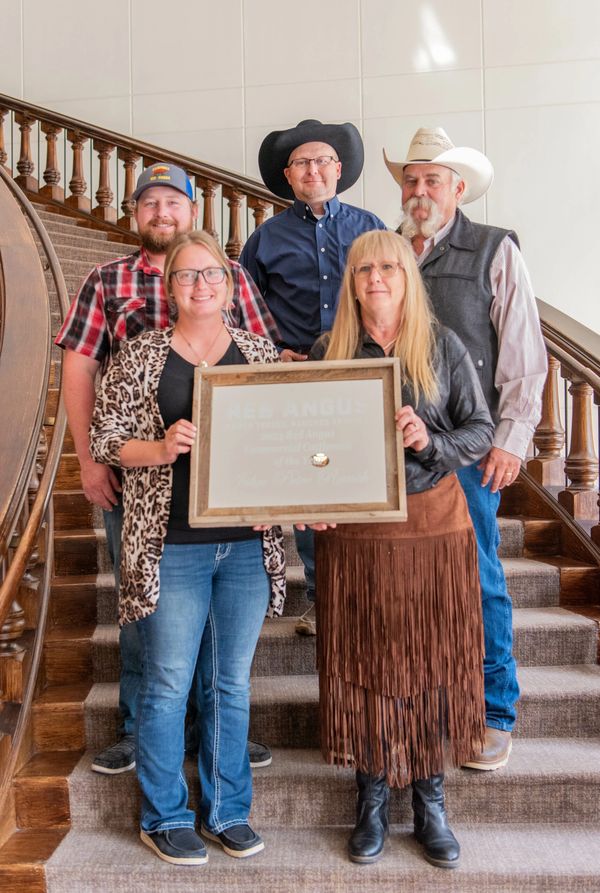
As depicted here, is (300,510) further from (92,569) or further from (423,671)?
(92,569)

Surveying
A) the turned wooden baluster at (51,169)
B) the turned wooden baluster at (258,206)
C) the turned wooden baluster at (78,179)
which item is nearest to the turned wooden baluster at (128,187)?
the turned wooden baluster at (78,179)

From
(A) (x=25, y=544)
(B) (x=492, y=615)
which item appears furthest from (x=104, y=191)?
(B) (x=492, y=615)

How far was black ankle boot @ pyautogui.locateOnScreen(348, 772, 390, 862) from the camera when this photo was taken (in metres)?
1.85

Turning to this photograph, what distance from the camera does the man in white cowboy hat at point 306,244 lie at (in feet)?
7.67

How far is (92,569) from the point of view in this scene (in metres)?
2.75

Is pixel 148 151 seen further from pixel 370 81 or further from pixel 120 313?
pixel 120 313

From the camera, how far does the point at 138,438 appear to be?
1800 mm

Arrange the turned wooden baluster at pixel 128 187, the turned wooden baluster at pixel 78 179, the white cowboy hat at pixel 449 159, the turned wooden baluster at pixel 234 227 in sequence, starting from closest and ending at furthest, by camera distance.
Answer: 1. the white cowboy hat at pixel 449 159
2. the turned wooden baluster at pixel 234 227
3. the turned wooden baluster at pixel 128 187
4. the turned wooden baluster at pixel 78 179

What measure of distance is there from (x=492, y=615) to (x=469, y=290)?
0.82 metres

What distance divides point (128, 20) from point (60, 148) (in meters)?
1.13

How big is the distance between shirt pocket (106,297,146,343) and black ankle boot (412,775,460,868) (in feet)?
4.00

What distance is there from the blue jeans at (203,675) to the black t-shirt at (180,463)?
2 cm

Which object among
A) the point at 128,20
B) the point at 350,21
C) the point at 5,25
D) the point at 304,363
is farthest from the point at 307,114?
the point at 304,363

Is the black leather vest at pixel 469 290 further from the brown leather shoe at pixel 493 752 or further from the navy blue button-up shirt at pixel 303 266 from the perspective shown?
the brown leather shoe at pixel 493 752
